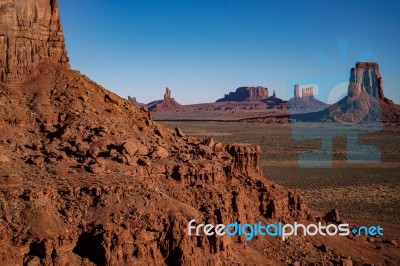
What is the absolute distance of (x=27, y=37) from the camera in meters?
17.1

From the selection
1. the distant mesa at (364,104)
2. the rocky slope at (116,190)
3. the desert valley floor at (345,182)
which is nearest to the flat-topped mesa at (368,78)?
the distant mesa at (364,104)

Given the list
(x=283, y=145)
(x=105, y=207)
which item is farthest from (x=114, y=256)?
(x=283, y=145)

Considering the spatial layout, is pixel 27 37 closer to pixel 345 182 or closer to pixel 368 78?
pixel 345 182

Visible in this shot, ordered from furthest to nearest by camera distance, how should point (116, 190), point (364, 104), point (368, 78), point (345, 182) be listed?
point (368, 78)
point (364, 104)
point (345, 182)
point (116, 190)

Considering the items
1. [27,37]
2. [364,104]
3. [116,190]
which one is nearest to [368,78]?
[364,104]

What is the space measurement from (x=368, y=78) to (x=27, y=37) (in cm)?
14063

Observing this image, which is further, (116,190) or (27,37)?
(27,37)

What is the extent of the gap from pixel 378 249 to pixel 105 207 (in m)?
13.3

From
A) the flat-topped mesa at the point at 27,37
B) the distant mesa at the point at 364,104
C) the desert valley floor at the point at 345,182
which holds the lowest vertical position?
the desert valley floor at the point at 345,182

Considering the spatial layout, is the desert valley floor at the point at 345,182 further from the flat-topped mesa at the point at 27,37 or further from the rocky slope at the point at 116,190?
the flat-topped mesa at the point at 27,37

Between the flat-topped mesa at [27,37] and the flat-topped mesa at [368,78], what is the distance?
133460 millimetres

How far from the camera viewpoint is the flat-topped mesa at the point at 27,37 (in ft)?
54.6

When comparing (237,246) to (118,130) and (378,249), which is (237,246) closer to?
(118,130)

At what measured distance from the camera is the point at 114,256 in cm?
1127
